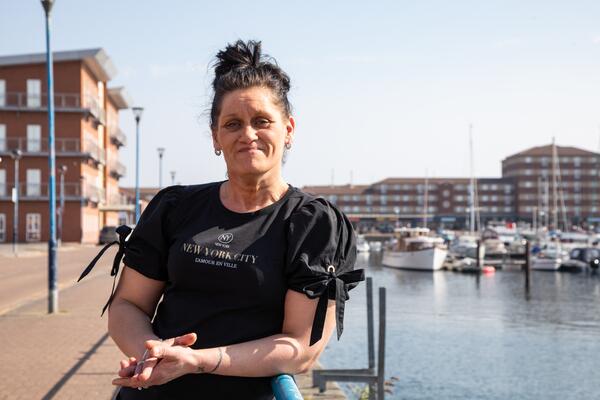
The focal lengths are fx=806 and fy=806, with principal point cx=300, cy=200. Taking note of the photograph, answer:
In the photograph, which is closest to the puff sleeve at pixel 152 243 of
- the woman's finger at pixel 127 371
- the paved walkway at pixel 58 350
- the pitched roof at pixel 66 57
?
the woman's finger at pixel 127 371

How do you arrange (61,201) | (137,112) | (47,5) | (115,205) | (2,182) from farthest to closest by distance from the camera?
(115,205)
(2,182)
(61,201)
(137,112)
(47,5)

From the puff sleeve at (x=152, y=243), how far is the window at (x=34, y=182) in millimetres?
58963

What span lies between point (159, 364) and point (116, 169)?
256ft

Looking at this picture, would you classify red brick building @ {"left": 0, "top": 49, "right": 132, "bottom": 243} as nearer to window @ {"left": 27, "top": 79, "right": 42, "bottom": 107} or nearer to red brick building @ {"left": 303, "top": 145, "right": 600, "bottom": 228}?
window @ {"left": 27, "top": 79, "right": 42, "bottom": 107}

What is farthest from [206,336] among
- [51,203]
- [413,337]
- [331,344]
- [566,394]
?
[413,337]

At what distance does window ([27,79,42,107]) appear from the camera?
193ft

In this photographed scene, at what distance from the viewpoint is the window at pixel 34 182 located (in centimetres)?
5866

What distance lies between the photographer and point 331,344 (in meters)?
21.0

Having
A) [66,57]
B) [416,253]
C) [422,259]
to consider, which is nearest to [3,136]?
[66,57]

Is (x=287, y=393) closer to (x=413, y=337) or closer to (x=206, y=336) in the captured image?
(x=206, y=336)

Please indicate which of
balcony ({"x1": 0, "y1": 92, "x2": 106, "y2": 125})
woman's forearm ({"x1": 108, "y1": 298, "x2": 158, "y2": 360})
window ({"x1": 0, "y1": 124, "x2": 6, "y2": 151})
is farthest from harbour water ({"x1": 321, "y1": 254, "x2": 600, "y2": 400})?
window ({"x1": 0, "y1": 124, "x2": 6, "y2": 151})

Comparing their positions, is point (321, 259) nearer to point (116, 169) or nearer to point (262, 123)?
point (262, 123)

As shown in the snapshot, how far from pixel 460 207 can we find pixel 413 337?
128 meters

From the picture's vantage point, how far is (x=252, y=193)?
8.20 feet
